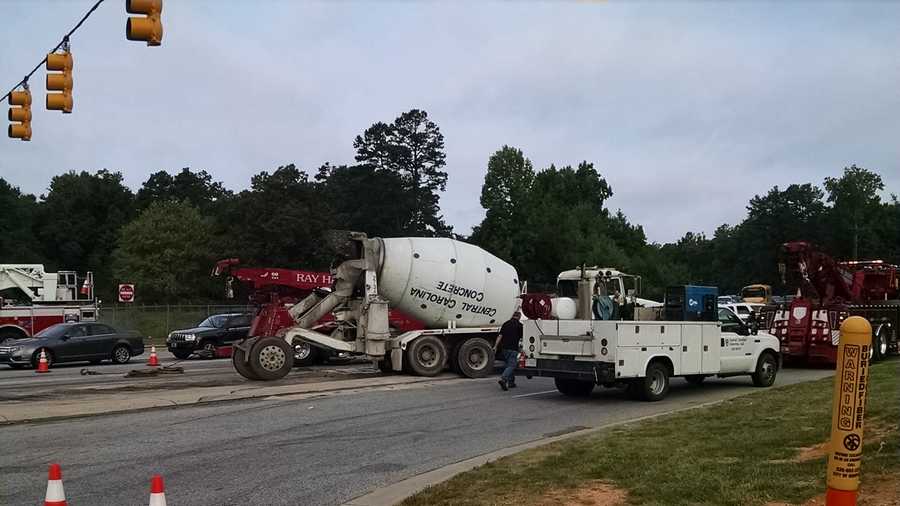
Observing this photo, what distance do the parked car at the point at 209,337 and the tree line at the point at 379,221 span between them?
1315 inches

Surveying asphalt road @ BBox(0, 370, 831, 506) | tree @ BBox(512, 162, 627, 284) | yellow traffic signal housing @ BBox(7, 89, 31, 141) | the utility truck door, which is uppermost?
tree @ BBox(512, 162, 627, 284)

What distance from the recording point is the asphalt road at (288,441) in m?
8.62

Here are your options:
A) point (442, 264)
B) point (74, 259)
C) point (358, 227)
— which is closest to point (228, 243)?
point (358, 227)

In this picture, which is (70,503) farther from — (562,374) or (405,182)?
(405,182)

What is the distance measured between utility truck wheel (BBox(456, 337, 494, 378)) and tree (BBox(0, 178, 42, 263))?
72120 millimetres

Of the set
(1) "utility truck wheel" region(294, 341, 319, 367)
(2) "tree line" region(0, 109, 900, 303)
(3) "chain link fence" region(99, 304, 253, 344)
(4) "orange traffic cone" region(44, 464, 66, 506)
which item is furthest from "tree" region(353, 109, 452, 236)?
(4) "orange traffic cone" region(44, 464, 66, 506)

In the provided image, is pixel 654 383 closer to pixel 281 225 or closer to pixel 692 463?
pixel 692 463

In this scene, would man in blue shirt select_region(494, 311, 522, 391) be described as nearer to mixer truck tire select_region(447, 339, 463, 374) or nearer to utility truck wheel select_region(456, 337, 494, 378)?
utility truck wheel select_region(456, 337, 494, 378)

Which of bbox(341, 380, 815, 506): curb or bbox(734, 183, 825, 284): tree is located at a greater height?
bbox(734, 183, 825, 284): tree

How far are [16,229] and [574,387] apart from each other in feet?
289

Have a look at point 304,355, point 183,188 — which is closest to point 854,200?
point 183,188

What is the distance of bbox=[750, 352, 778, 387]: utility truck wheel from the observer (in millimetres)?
17656

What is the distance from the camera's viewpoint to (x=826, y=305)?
74.1ft

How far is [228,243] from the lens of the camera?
223ft
